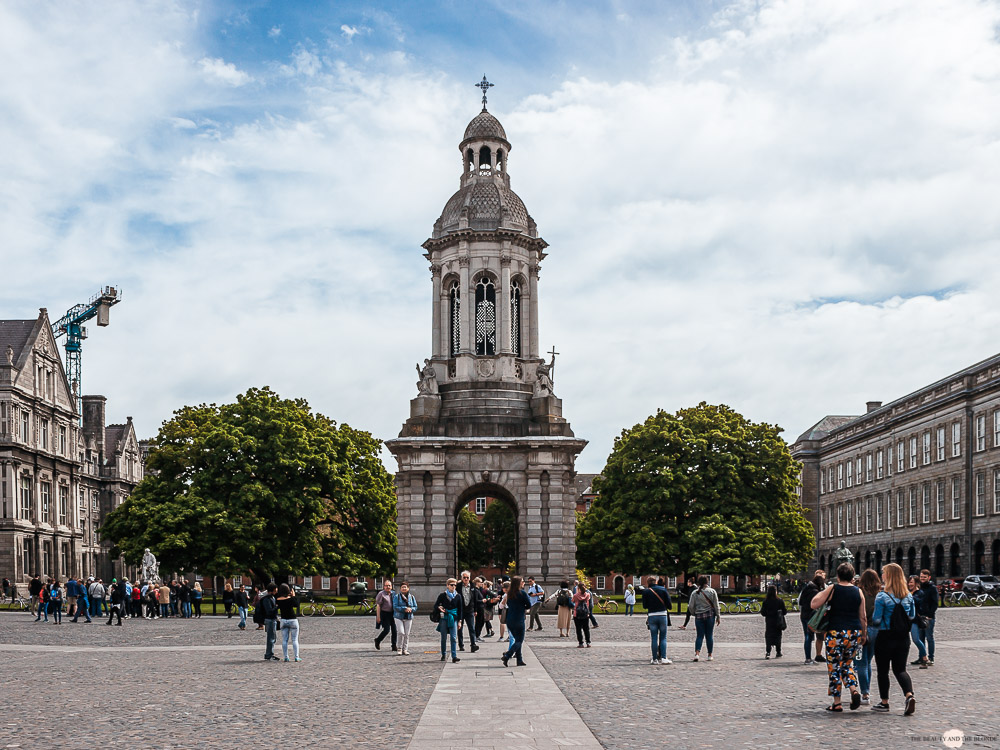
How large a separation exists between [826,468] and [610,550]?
54825mm

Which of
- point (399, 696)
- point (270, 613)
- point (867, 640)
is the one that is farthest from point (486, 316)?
point (867, 640)

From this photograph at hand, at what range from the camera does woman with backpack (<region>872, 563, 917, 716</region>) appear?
14375 millimetres

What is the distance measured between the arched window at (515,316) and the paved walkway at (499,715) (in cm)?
3024

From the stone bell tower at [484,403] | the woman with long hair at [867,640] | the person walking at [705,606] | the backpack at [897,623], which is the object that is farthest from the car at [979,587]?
the backpack at [897,623]

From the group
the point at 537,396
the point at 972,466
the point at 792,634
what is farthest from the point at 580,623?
the point at 972,466

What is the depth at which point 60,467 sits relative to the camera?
91250 millimetres

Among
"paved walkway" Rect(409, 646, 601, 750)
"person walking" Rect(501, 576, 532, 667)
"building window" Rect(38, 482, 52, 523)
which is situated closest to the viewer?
"paved walkway" Rect(409, 646, 601, 750)

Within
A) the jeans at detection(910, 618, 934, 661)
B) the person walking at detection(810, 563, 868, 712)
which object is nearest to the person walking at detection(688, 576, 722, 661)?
the jeans at detection(910, 618, 934, 661)

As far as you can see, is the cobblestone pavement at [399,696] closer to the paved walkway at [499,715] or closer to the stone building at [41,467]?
the paved walkway at [499,715]

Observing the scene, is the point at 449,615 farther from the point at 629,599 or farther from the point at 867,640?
the point at 629,599

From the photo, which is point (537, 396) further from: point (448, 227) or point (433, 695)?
point (433, 695)

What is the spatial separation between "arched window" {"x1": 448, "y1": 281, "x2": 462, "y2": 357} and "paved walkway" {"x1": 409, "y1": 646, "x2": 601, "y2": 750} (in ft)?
100.0

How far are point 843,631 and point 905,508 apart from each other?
265 feet

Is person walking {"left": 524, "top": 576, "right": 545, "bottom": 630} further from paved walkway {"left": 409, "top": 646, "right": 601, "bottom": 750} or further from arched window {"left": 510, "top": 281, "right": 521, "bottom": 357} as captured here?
paved walkway {"left": 409, "top": 646, "right": 601, "bottom": 750}
